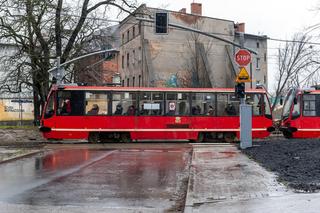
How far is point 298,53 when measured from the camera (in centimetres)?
6022

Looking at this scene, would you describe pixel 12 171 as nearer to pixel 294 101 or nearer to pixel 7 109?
pixel 294 101

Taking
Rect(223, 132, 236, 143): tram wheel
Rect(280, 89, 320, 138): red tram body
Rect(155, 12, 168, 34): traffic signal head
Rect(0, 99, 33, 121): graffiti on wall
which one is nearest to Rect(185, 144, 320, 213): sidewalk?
Rect(155, 12, 168, 34): traffic signal head

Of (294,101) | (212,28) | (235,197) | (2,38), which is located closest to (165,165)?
(235,197)

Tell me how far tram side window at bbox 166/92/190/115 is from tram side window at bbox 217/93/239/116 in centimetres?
184

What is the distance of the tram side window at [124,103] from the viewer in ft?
88.5

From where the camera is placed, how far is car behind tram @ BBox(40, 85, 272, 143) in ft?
86.9

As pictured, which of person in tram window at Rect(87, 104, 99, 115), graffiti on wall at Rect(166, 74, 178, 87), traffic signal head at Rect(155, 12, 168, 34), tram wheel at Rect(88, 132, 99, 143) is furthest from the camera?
graffiti on wall at Rect(166, 74, 178, 87)

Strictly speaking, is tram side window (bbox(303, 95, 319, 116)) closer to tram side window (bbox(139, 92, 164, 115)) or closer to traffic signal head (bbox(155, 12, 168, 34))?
tram side window (bbox(139, 92, 164, 115))

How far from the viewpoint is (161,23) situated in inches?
975

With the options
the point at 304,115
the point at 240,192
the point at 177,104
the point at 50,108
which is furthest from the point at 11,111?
the point at 240,192

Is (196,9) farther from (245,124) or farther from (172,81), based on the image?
(245,124)

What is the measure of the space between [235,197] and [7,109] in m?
60.2

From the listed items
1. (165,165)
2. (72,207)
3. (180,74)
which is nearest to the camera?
(72,207)

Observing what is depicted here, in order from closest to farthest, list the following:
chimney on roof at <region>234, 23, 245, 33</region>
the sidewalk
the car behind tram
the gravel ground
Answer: the sidewalk, the gravel ground, the car behind tram, chimney on roof at <region>234, 23, 245, 33</region>
